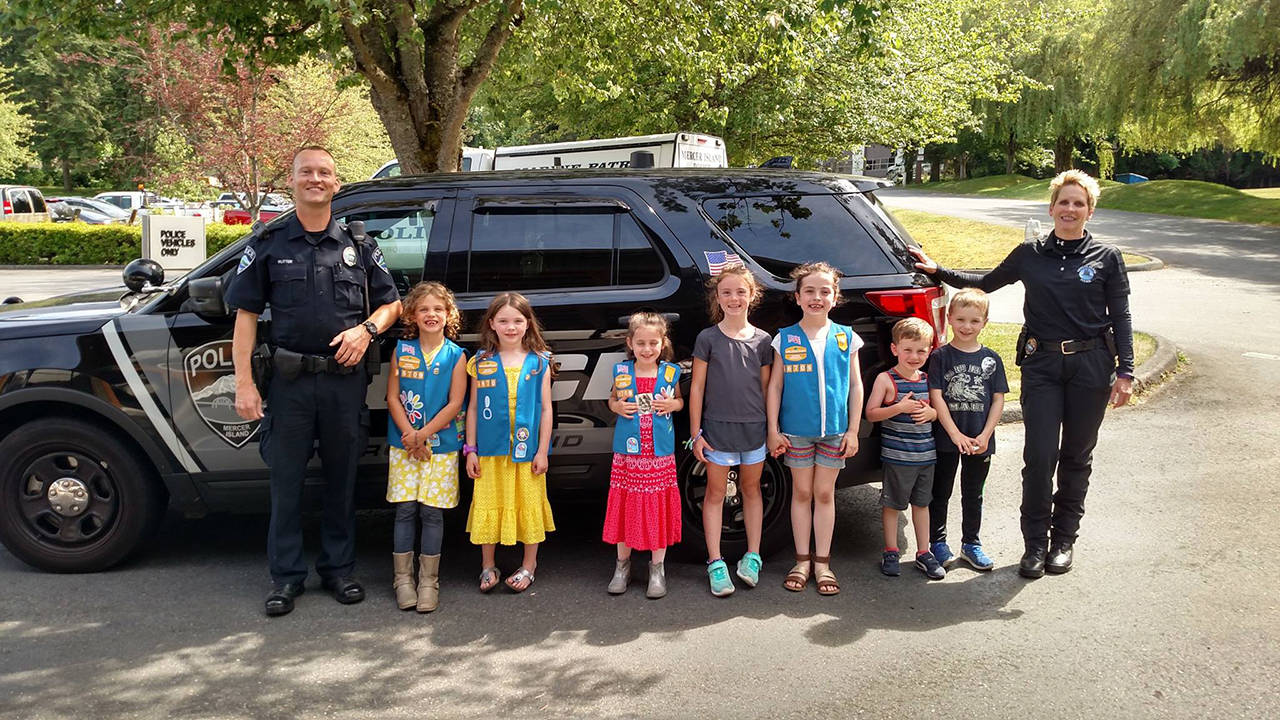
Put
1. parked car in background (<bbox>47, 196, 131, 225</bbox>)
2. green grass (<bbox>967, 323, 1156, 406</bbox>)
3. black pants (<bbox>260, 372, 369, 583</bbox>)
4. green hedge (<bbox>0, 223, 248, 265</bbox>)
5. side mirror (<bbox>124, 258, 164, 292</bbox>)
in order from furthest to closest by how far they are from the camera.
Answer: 1. parked car in background (<bbox>47, 196, 131, 225</bbox>)
2. green hedge (<bbox>0, 223, 248, 265</bbox>)
3. green grass (<bbox>967, 323, 1156, 406</bbox>)
4. side mirror (<bbox>124, 258, 164, 292</bbox>)
5. black pants (<bbox>260, 372, 369, 583</bbox>)

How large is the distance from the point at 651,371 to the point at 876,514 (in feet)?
6.64

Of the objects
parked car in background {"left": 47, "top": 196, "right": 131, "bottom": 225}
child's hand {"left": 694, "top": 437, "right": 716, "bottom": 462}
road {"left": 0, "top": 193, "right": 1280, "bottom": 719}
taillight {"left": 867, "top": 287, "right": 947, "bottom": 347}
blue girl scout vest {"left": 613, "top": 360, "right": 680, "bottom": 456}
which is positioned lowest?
road {"left": 0, "top": 193, "right": 1280, "bottom": 719}

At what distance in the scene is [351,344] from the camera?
4.16m

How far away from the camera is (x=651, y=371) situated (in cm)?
440

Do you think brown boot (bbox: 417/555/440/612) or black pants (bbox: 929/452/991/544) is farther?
black pants (bbox: 929/452/991/544)

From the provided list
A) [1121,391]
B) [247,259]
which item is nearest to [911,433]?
[1121,391]

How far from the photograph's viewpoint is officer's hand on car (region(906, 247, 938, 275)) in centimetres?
475

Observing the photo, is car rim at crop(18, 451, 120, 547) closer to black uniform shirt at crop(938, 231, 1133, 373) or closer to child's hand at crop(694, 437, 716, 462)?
child's hand at crop(694, 437, 716, 462)

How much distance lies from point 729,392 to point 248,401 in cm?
209

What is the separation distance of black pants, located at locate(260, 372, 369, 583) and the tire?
81 centimetres

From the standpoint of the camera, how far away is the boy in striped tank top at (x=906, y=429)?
454 centimetres

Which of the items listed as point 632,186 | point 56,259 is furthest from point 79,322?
point 56,259

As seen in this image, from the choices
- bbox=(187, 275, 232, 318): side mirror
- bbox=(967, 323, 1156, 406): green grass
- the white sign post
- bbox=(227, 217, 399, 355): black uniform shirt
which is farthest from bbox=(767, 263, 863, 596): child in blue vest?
the white sign post

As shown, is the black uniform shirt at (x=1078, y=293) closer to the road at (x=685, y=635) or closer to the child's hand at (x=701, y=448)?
the road at (x=685, y=635)
